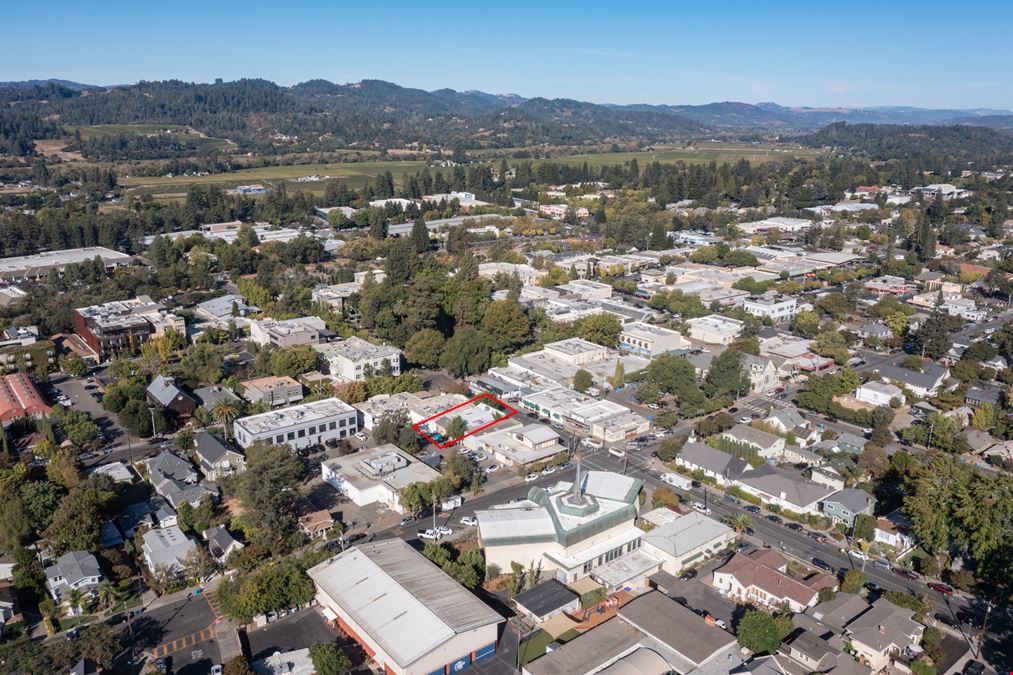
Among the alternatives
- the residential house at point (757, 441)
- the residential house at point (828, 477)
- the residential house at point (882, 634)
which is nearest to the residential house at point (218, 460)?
the residential house at point (757, 441)

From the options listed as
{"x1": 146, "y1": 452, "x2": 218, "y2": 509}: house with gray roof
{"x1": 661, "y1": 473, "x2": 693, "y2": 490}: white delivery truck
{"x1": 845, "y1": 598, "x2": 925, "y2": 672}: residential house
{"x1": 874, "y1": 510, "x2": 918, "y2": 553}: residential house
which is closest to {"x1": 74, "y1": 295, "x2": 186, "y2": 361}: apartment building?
{"x1": 146, "y1": 452, "x2": 218, "y2": 509}: house with gray roof

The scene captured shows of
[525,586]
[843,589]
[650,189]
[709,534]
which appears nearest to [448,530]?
[525,586]

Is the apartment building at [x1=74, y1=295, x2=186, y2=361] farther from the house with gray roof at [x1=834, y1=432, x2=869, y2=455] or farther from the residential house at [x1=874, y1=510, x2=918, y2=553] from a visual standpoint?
the residential house at [x1=874, y1=510, x2=918, y2=553]

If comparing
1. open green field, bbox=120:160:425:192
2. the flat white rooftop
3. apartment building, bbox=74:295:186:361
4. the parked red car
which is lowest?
the parked red car

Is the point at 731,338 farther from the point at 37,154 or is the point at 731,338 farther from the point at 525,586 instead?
the point at 37,154

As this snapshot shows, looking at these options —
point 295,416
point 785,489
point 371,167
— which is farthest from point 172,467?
point 371,167
